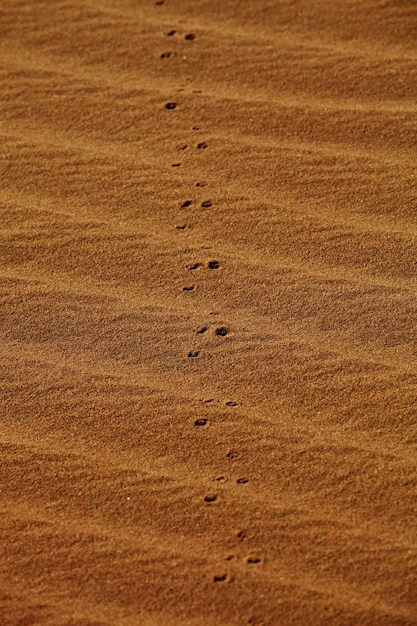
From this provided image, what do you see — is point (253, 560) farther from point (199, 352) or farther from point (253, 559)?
point (199, 352)

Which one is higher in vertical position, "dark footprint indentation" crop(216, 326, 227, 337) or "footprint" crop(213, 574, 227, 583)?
"dark footprint indentation" crop(216, 326, 227, 337)

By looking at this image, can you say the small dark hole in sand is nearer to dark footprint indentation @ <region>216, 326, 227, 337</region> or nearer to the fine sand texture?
the fine sand texture

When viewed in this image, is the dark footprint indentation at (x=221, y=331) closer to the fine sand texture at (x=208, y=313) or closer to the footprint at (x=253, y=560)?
the fine sand texture at (x=208, y=313)

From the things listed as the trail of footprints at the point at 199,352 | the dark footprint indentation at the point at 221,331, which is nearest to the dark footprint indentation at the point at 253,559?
the trail of footprints at the point at 199,352

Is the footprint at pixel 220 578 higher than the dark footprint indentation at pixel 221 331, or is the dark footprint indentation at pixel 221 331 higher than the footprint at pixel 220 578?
the dark footprint indentation at pixel 221 331

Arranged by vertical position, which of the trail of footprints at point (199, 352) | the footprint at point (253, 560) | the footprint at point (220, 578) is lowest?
the footprint at point (220, 578)

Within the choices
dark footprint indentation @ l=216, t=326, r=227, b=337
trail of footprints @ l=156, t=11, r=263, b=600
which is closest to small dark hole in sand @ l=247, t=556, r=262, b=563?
trail of footprints @ l=156, t=11, r=263, b=600

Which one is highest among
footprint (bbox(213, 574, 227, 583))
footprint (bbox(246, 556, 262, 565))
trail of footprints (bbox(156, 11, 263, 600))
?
trail of footprints (bbox(156, 11, 263, 600))
